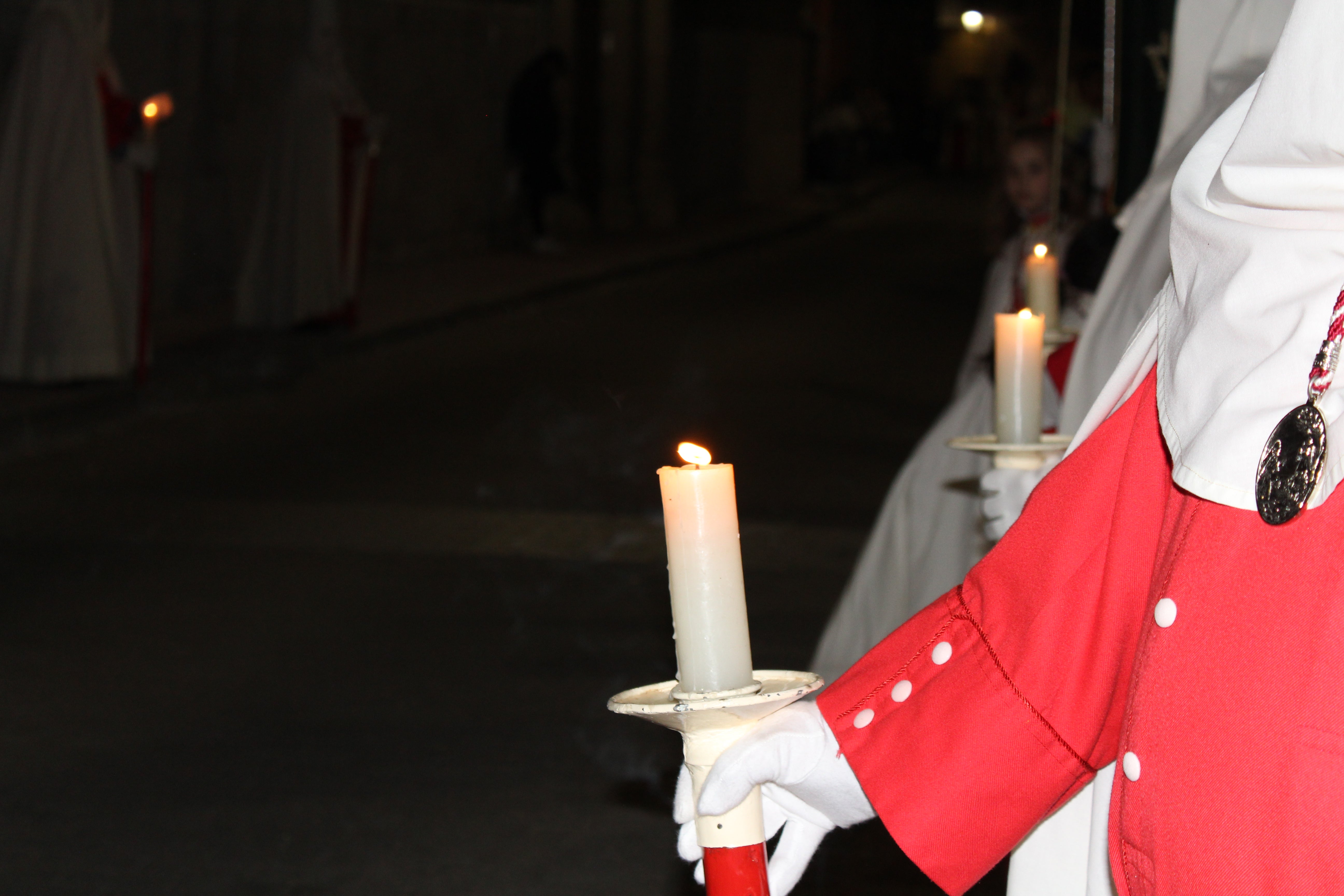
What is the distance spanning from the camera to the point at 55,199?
871cm

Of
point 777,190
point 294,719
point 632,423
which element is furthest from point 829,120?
point 294,719

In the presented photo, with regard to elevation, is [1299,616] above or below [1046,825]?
above

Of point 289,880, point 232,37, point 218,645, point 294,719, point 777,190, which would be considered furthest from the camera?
point 777,190

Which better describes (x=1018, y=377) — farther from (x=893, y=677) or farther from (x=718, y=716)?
(x=718, y=716)

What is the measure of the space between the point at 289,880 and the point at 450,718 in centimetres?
101

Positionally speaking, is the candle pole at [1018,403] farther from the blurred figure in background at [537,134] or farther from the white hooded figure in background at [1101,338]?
the blurred figure in background at [537,134]

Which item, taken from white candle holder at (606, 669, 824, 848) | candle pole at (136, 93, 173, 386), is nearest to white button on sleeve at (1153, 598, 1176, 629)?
white candle holder at (606, 669, 824, 848)

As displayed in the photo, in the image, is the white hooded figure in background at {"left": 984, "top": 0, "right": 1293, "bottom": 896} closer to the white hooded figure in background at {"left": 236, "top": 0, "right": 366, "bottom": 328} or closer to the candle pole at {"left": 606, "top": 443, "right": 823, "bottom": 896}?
the candle pole at {"left": 606, "top": 443, "right": 823, "bottom": 896}

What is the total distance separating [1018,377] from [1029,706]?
1.07 meters

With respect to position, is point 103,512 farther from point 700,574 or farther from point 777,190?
point 777,190

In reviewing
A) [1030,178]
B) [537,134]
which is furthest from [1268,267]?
[537,134]

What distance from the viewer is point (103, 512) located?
6359 millimetres

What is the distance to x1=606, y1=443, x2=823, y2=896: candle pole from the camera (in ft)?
3.85

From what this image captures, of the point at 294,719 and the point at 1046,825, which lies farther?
the point at 294,719
